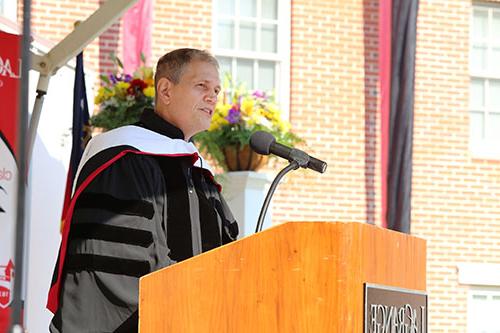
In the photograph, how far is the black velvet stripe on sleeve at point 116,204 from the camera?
11.6 ft

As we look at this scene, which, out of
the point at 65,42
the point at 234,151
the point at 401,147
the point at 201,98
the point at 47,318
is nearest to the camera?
the point at 201,98

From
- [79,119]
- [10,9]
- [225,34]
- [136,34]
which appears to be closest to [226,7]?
[225,34]

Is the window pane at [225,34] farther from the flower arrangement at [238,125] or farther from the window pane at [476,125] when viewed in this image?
the flower arrangement at [238,125]

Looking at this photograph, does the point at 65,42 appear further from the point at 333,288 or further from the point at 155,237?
the point at 333,288

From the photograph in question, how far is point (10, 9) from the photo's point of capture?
421 inches

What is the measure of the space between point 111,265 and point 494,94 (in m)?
11.0

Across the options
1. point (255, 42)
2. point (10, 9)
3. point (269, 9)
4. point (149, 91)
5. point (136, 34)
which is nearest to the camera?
point (149, 91)

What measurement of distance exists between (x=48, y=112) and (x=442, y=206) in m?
7.20

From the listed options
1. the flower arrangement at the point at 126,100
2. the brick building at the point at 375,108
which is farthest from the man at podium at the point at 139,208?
the brick building at the point at 375,108

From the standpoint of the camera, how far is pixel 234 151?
349 inches

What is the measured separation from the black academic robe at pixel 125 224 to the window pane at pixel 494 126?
10.3 m

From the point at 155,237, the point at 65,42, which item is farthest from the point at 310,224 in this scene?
the point at 65,42

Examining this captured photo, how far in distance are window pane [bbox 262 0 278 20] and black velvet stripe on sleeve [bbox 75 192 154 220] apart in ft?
31.8

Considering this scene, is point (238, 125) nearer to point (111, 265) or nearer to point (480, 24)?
point (111, 265)
